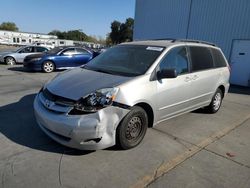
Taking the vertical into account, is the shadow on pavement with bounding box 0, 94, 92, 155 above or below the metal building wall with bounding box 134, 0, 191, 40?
below

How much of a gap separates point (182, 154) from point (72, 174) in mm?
1722

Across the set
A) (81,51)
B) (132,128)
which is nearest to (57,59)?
(81,51)

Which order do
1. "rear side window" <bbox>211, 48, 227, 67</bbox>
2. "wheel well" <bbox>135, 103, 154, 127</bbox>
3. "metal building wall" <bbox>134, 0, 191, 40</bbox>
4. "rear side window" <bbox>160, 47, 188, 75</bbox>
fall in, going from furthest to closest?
"metal building wall" <bbox>134, 0, 191, 40</bbox> → "rear side window" <bbox>211, 48, 227, 67</bbox> → "rear side window" <bbox>160, 47, 188, 75</bbox> → "wheel well" <bbox>135, 103, 154, 127</bbox>

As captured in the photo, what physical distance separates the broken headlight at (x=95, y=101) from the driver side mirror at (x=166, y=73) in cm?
93

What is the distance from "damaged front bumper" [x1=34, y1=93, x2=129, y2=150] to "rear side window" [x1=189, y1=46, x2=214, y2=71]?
2.20 metres

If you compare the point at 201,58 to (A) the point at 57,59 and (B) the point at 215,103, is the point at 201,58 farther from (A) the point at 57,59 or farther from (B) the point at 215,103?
(A) the point at 57,59

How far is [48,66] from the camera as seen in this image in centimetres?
1205

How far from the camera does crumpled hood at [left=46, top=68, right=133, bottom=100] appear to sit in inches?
128

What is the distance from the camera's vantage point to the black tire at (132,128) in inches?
131

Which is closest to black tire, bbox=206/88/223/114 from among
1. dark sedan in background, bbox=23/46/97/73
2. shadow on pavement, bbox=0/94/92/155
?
shadow on pavement, bbox=0/94/92/155

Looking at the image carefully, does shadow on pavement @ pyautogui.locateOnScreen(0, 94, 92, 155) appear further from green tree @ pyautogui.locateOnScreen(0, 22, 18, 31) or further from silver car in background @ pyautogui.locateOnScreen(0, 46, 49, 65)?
green tree @ pyautogui.locateOnScreen(0, 22, 18, 31)

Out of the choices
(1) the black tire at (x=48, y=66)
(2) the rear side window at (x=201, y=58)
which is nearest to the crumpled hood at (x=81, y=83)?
(2) the rear side window at (x=201, y=58)

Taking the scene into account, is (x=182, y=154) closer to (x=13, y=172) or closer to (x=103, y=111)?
(x=103, y=111)

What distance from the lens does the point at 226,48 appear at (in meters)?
12.3
